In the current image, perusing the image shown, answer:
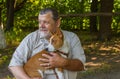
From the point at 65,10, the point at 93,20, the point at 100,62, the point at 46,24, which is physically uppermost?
the point at 46,24

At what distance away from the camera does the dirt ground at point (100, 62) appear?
7.54m

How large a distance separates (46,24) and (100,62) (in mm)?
6133

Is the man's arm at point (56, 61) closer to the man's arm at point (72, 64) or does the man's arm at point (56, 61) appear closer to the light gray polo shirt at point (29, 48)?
the man's arm at point (72, 64)

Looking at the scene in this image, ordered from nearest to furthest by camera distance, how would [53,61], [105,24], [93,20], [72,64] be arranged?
1. [53,61]
2. [72,64]
3. [105,24]
4. [93,20]

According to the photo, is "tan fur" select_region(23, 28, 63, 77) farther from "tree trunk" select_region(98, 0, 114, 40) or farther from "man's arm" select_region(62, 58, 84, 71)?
"tree trunk" select_region(98, 0, 114, 40)

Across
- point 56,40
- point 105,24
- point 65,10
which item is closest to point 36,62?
point 56,40

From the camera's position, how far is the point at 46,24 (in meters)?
2.84

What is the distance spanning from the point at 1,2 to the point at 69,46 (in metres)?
16.4

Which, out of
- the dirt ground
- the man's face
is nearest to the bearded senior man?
the man's face

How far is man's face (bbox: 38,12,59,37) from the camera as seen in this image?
283cm

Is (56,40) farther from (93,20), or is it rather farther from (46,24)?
(93,20)

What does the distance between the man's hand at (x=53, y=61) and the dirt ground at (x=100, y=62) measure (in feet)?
14.7

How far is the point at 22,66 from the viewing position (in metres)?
2.86

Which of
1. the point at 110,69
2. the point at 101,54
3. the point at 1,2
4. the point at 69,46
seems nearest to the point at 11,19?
the point at 1,2
